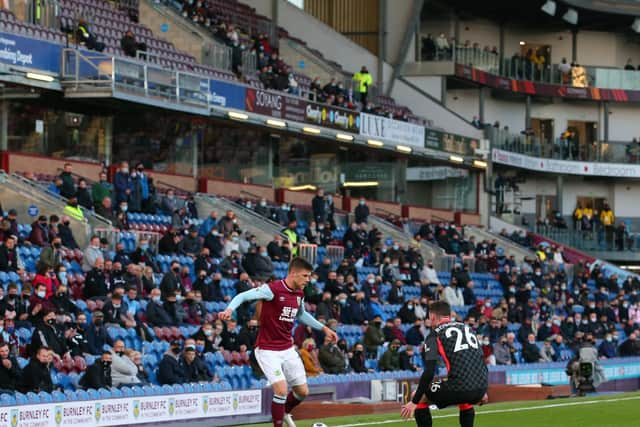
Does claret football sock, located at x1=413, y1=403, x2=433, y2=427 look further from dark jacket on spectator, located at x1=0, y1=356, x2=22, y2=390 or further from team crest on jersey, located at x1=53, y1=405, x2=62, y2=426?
dark jacket on spectator, located at x1=0, y1=356, x2=22, y2=390

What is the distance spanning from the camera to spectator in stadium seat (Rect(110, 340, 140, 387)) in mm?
19328

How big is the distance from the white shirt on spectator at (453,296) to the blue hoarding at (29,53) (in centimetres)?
1072

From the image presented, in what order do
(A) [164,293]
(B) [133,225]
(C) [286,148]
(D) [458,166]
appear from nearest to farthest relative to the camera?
(A) [164,293] < (B) [133,225] < (C) [286,148] < (D) [458,166]

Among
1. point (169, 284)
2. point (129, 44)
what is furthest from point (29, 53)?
point (169, 284)

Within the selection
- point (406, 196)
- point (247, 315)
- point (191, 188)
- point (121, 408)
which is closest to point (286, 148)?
point (191, 188)

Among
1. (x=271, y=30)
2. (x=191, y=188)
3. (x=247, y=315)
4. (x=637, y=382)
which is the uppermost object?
(x=271, y=30)

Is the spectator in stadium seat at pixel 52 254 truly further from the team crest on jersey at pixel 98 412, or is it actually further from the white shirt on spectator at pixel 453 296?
the white shirt on spectator at pixel 453 296

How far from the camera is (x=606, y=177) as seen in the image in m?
59.8

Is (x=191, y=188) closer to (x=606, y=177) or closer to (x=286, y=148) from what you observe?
(x=286, y=148)

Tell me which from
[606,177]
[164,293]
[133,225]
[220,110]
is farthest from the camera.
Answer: [606,177]

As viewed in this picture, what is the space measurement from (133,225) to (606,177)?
35.9 meters

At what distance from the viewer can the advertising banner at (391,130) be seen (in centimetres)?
4175

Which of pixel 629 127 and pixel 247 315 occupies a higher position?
pixel 629 127

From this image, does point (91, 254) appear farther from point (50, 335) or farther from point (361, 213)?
point (361, 213)
